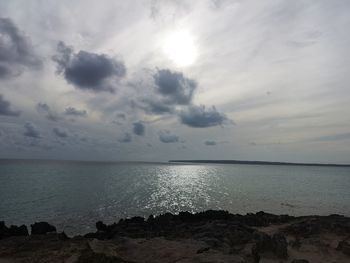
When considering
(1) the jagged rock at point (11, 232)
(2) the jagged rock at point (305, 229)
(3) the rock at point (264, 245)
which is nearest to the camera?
(3) the rock at point (264, 245)

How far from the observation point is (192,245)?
20578mm

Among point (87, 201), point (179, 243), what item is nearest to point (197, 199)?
point (87, 201)

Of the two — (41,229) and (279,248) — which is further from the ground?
(279,248)

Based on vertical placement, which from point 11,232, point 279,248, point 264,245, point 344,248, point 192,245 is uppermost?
point 264,245

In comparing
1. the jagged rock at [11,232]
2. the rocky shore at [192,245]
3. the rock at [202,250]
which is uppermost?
the rock at [202,250]

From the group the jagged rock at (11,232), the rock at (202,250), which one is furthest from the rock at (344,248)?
the jagged rock at (11,232)

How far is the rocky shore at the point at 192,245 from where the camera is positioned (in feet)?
59.8

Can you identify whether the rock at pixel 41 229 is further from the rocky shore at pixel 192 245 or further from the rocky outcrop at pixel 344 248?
the rocky outcrop at pixel 344 248

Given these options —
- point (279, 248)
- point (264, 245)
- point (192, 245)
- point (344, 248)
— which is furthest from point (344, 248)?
point (192, 245)

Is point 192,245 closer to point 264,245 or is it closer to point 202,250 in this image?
point 202,250

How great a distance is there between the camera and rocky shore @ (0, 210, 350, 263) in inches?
718

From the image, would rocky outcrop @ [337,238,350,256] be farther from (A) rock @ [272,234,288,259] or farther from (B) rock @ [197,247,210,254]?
(B) rock @ [197,247,210,254]

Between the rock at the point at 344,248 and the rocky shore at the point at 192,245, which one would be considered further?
the rock at the point at 344,248

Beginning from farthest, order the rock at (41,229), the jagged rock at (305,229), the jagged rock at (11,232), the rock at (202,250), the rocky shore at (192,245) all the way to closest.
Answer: the rock at (41,229) < the jagged rock at (11,232) < the jagged rock at (305,229) < the rock at (202,250) < the rocky shore at (192,245)
